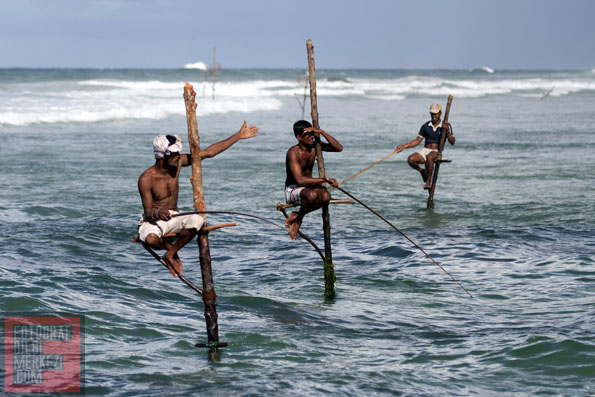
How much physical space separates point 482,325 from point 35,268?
6088 millimetres

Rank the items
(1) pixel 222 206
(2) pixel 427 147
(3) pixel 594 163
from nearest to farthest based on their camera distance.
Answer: (2) pixel 427 147
(1) pixel 222 206
(3) pixel 594 163

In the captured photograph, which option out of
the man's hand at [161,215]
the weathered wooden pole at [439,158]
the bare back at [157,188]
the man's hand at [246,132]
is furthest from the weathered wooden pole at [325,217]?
the weathered wooden pole at [439,158]

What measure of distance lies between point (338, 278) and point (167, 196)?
4231 millimetres

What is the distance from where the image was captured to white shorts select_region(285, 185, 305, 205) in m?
9.20

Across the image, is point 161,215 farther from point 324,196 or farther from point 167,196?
point 324,196

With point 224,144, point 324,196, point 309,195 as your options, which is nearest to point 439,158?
point 324,196

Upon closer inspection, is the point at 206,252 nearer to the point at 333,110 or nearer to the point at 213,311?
the point at 213,311

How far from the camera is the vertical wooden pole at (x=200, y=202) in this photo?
710 centimetres

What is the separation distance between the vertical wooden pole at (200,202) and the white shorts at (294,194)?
1938 millimetres

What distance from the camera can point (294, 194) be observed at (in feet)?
30.3

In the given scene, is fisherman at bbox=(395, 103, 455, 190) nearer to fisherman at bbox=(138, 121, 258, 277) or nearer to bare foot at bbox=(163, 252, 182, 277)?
fisherman at bbox=(138, 121, 258, 277)

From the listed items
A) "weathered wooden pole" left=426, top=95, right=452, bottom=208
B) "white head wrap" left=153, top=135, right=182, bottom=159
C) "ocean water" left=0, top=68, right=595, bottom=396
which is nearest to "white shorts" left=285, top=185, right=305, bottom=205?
"ocean water" left=0, top=68, right=595, bottom=396

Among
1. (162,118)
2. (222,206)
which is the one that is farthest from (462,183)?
(162,118)

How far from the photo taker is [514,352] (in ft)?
26.6
